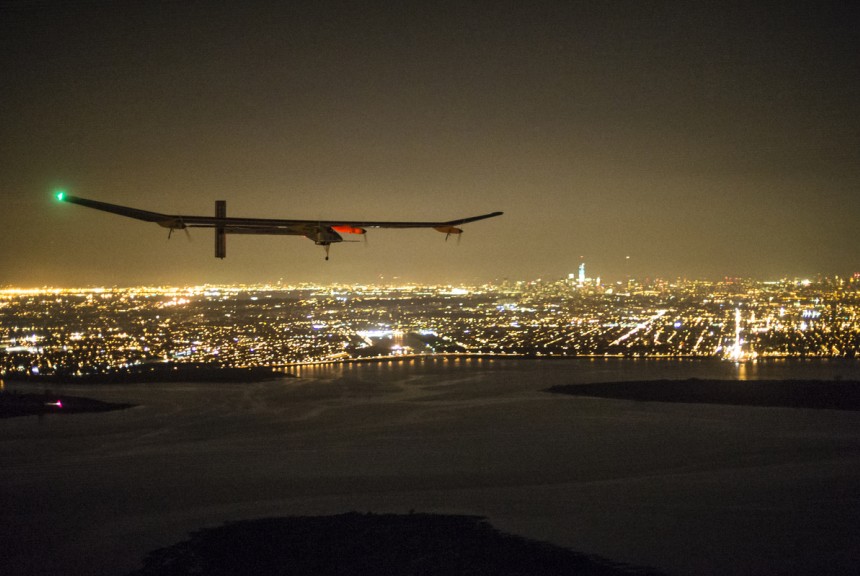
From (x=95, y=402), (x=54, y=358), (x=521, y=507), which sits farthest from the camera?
(x=54, y=358)

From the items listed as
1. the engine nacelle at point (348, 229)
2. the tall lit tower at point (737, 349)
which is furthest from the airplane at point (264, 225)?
the tall lit tower at point (737, 349)

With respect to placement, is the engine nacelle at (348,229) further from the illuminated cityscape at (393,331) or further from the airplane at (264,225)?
the illuminated cityscape at (393,331)

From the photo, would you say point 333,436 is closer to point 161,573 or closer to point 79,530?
point 79,530

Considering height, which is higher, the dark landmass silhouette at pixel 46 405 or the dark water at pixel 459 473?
the dark landmass silhouette at pixel 46 405

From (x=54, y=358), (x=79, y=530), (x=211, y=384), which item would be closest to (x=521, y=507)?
(x=79, y=530)

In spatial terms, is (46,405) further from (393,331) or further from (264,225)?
(393,331)

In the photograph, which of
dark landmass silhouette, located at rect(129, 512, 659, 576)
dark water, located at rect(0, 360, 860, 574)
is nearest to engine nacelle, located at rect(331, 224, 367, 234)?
dark landmass silhouette, located at rect(129, 512, 659, 576)

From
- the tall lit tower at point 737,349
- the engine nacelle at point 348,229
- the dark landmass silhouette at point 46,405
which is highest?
the engine nacelle at point 348,229

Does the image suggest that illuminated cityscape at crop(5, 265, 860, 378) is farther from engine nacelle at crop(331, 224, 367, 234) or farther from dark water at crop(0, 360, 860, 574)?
engine nacelle at crop(331, 224, 367, 234)
